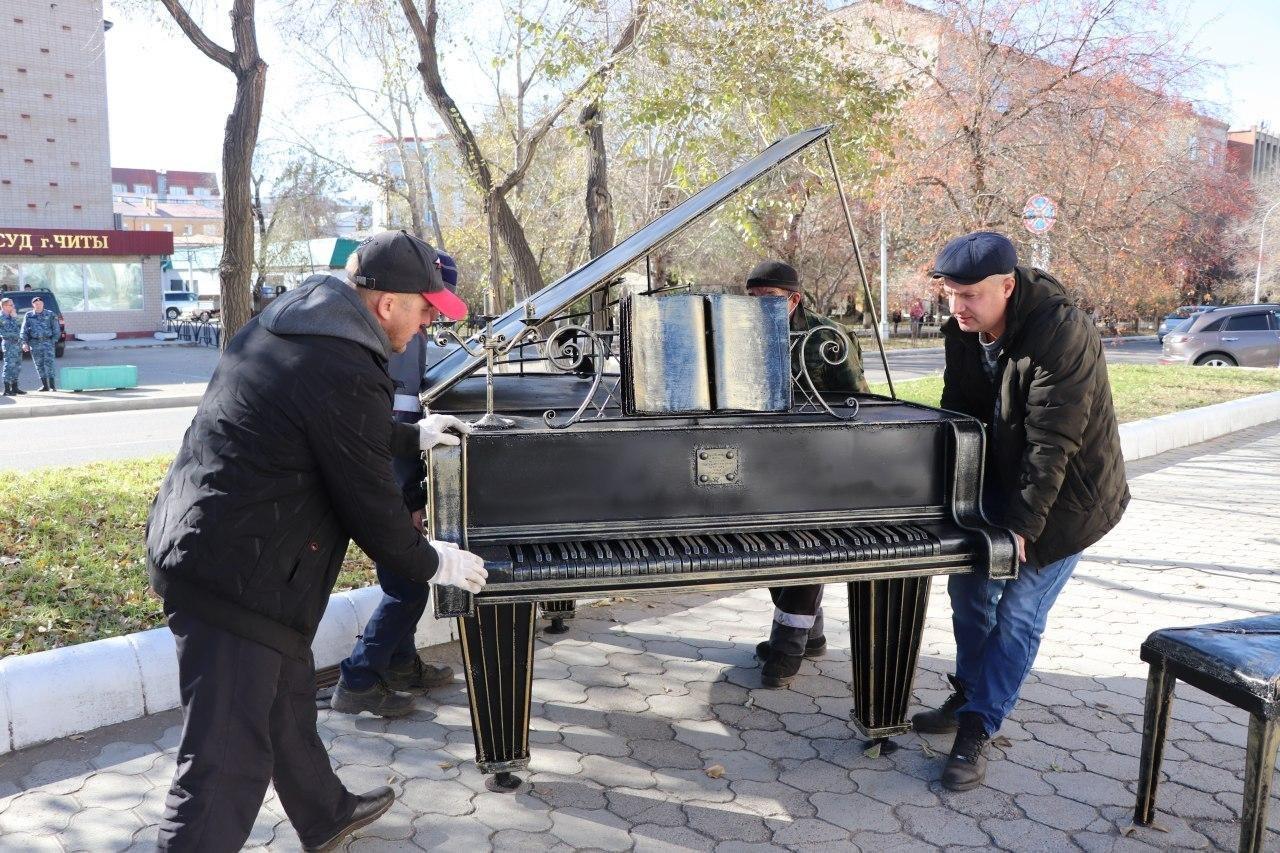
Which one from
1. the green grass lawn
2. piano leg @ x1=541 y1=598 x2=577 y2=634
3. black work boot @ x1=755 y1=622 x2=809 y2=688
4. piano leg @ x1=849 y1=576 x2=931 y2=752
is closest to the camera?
piano leg @ x1=849 y1=576 x2=931 y2=752

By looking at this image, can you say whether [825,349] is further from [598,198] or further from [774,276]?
[598,198]

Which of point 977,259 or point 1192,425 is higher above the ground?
point 977,259

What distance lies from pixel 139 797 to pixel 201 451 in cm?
164

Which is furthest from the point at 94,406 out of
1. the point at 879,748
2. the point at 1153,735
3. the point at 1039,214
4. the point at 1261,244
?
the point at 1261,244

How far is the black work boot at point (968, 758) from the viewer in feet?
11.6

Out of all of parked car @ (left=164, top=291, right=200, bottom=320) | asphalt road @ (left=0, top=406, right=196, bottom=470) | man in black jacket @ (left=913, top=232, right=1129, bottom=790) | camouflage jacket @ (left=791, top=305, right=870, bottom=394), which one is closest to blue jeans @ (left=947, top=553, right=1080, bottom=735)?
man in black jacket @ (left=913, top=232, right=1129, bottom=790)

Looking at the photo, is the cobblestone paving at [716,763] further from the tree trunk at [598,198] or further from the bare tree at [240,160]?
the tree trunk at [598,198]

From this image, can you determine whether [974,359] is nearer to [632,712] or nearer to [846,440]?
[846,440]

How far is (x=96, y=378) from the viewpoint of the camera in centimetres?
1816

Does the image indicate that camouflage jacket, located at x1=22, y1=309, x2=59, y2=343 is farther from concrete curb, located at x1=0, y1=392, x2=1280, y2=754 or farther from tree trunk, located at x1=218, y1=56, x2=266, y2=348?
concrete curb, located at x1=0, y1=392, x2=1280, y2=754

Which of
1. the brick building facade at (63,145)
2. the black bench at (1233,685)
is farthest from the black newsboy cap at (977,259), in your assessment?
the brick building facade at (63,145)

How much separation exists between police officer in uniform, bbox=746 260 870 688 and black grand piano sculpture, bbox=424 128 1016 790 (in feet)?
2.78

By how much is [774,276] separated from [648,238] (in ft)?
4.08

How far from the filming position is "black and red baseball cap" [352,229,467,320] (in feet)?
8.99
